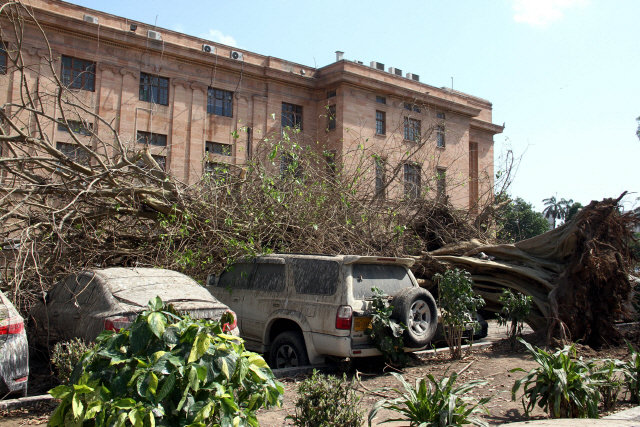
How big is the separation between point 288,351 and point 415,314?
1.92 metres

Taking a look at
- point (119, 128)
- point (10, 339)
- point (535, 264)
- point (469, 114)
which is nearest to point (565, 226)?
point (535, 264)

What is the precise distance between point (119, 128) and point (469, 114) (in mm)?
25269

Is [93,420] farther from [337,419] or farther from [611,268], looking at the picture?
[611,268]

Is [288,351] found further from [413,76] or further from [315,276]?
[413,76]

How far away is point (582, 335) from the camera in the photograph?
9258mm

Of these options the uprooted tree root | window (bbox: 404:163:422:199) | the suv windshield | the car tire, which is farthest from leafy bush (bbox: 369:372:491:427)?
window (bbox: 404:163:422:199)

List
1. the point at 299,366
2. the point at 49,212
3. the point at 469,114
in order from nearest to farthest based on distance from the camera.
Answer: the point at 299,366, the point at 49,212, the point at 469,114

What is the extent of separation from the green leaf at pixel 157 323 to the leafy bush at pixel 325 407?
1328 mm

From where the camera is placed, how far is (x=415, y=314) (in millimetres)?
7375

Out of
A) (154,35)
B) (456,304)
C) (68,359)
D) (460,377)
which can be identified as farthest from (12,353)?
(154,35)

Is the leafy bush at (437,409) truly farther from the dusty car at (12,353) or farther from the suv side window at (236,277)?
the suv side window at (236,277)

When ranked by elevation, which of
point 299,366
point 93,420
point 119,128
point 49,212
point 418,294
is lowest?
point 299,366

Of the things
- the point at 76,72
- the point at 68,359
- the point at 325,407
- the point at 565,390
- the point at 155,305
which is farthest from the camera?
the point at 76,72

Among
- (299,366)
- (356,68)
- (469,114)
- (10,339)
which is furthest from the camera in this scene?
(469,114)
